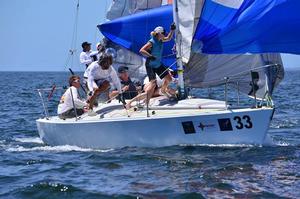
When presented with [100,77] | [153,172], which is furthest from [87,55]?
[153,172]

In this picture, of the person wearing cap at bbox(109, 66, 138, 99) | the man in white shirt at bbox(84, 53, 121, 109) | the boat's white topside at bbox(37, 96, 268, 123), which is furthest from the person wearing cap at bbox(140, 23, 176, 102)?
the person wearing cap at bbox(109, 66, 138, 99)

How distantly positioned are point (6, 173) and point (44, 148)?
2.98 metres

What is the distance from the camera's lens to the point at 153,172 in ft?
32.6

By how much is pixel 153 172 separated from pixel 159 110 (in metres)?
2.68

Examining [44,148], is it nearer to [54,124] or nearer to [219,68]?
[54,124]

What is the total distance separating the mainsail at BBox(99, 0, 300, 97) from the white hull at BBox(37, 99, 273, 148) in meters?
0.97

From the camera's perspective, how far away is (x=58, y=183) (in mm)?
9328

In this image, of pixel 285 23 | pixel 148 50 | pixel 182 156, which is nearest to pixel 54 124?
pixel 148 50

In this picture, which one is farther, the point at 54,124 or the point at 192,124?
the point at 54,124

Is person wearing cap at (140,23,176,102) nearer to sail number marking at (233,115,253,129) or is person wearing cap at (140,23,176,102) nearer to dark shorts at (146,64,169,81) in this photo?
dark shorts at (146,64,169,81)

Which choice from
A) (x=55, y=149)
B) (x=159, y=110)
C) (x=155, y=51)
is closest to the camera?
(x=159, y=110)

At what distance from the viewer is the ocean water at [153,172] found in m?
8.67

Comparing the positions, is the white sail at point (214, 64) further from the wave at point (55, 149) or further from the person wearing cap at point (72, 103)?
the wave at point (55, 149)

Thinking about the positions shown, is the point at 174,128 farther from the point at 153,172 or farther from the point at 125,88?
the point at 125,88
